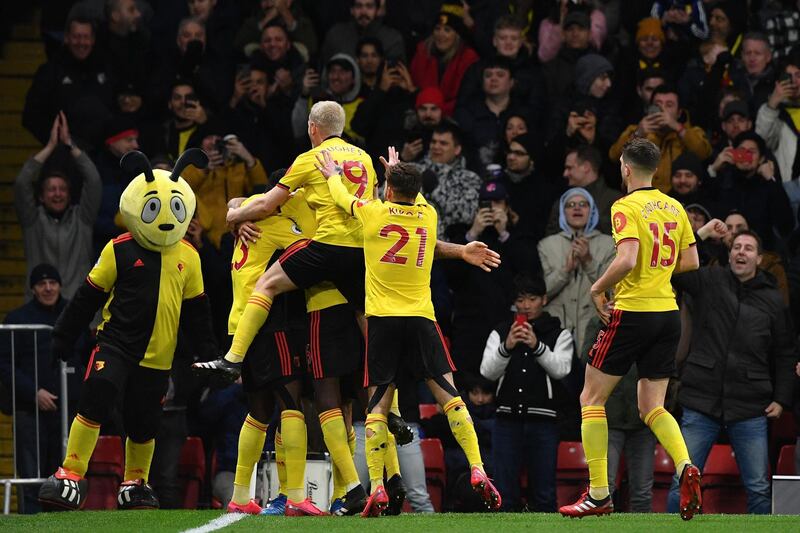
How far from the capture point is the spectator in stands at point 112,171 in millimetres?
15492

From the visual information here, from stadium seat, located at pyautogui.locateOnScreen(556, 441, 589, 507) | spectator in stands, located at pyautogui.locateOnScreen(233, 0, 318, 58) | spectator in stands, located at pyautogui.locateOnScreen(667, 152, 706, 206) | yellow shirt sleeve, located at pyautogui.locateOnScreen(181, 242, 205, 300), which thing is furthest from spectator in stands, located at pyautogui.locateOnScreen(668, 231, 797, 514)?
spectator in stands, located at pyautogui.locateOnScreen(233, 0, 318, 58)

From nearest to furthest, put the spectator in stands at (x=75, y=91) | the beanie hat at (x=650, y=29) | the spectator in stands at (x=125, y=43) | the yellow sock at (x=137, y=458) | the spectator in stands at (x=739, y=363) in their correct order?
the yellow sock at (x=137, y=458), the spectator in stands at (x=739, y=363), the spectator in stands at (x=75, y=91), the beanie hat at (x=650, y=29), the spectator in stands at (x=125, y=43)

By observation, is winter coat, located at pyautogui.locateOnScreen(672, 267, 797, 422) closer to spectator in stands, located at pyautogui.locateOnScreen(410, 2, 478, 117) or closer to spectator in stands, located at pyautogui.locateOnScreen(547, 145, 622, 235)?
spectator in stands, located at pyautogui.locateOnScreen(547, 145, 622, 235)

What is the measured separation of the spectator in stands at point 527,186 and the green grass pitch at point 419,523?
4.54 meters

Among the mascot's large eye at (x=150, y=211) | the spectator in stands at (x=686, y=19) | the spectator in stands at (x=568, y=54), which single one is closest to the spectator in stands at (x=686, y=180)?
the spectator in stands at (x=568, y=54)

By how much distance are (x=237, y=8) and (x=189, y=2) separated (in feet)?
1.74

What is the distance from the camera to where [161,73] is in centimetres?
1683

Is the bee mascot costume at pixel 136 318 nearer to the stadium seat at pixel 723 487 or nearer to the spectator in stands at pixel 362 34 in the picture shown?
the stadium seat at pixel 723 487

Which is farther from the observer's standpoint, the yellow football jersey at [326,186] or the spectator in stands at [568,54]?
the spectator in stands at [568,54]

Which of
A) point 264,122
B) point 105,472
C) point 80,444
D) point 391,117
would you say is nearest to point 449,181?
point 391,117

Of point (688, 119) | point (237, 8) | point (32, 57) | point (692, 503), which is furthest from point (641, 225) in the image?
point (32, 57)

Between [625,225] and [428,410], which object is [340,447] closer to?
[625,225]

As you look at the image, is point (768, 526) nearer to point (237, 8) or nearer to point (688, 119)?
point (688, 119)

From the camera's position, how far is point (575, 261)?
13.9m
